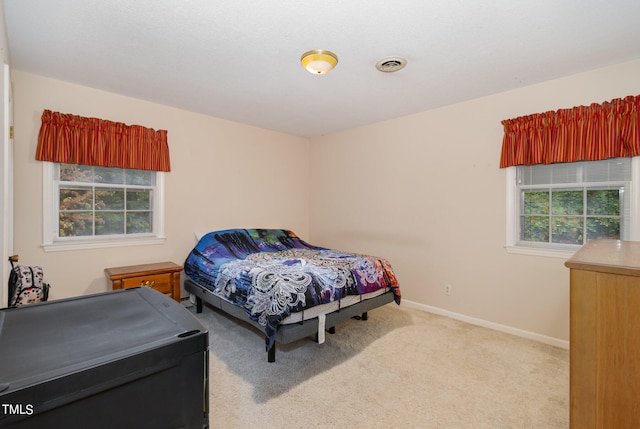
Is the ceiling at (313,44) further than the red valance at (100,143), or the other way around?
the red valance at (100,143)

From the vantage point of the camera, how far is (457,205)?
A: 3.40 meters

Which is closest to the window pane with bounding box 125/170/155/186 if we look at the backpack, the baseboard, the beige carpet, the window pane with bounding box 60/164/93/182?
the window pane with bounding box 60/164/93/182

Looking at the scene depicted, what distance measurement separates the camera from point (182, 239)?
3.72m

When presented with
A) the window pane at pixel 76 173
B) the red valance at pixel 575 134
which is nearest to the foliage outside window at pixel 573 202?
the red valance at pixel 575 134

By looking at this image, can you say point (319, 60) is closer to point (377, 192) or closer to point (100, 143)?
point (377, 192)

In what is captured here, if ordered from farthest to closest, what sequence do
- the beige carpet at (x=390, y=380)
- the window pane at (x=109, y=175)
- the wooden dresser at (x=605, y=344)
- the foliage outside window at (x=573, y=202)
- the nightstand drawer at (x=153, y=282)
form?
the window pane at (x=109, y=175)
the nightstand drawer at (x=153, y=282)
the foliage outside window at (x=573, y=202)
the beige carpet at (x=390, y=380)
the wooden dresser at (x=605, y=344)

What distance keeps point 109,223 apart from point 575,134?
15.1ft

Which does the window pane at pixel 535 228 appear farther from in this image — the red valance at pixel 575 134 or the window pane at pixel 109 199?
the window pane at pixel 109 199

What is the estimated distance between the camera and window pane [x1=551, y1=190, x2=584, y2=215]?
274 centimetres

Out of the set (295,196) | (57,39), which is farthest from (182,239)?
(57,39)

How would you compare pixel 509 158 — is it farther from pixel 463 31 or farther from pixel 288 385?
pixel 288 385

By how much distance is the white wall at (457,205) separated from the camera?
9.11 feet

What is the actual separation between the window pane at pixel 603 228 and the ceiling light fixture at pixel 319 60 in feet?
8.67

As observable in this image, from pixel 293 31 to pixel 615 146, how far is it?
106 inches
